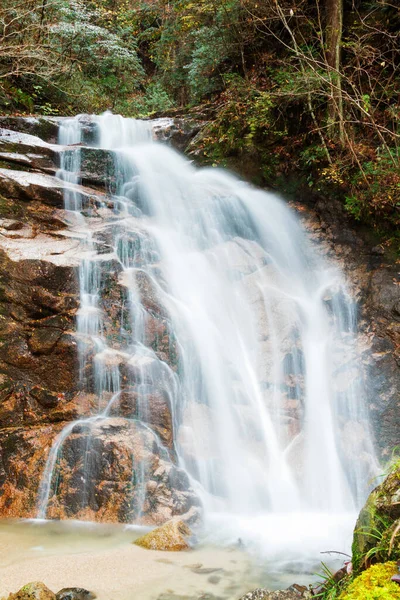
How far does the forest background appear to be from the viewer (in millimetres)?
8898

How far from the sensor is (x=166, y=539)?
4.46 meters

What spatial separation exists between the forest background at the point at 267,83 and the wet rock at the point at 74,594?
6.45 m

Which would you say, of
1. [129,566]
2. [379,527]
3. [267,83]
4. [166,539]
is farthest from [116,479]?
[267,83]

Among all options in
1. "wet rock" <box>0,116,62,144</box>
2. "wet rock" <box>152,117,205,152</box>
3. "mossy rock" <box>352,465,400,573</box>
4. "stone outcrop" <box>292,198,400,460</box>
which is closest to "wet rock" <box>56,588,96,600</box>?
"mossy rock" <box>352,465,400,573</box>

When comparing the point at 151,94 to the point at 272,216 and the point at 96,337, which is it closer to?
the point at 272,216

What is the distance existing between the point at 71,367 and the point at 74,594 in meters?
3.16

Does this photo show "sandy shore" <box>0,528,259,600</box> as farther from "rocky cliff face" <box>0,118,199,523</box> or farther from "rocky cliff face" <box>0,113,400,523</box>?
"rocky cliff face" <box>0,113,400,523</box>

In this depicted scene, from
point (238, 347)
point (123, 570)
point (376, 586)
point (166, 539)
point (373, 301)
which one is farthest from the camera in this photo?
point (373, 301)

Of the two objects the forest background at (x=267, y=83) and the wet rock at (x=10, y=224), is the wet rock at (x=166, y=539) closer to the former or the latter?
the wet rock at (x=10, y=224)

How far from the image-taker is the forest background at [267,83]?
29.2 ft

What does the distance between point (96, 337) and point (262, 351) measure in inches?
109

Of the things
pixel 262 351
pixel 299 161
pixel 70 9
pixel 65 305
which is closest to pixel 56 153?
pixel 65 305

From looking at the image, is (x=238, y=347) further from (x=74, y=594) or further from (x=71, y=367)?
(x=74, y=594)

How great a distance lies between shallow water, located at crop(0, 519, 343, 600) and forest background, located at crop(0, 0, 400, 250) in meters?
5.78
